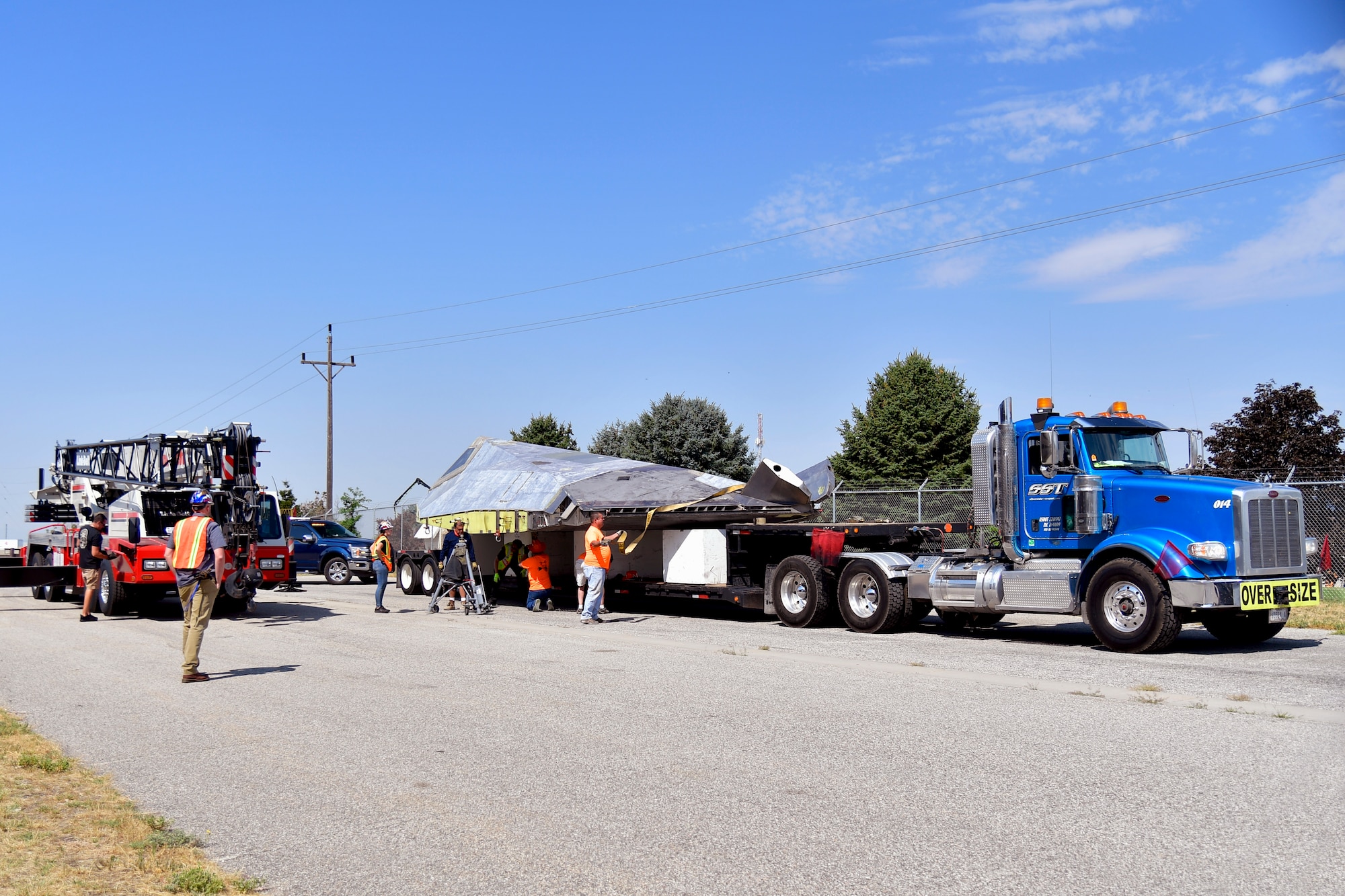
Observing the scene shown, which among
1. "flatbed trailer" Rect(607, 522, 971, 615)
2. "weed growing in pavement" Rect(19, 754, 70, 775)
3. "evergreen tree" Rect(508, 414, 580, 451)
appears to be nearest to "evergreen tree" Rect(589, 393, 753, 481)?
"evergreen tree" Rect(508, 414, 580, 451)

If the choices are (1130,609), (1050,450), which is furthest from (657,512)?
(1130,609)

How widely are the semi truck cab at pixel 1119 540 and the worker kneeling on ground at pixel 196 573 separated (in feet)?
27.5

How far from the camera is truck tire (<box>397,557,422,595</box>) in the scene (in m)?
23.7

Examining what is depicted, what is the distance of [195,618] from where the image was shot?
1073 centimetres

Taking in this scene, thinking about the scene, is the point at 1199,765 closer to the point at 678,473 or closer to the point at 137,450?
the point at 678,473

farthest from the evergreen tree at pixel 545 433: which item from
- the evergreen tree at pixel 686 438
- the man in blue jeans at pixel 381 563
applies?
the man in blue jeans at pixel 381 563

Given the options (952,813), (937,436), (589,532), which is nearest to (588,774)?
(952,813)

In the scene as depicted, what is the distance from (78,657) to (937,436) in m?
39.1

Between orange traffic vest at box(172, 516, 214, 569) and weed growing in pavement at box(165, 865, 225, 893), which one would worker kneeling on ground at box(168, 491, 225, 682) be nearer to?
orange traffic vest at box(172, 516, 214, 569)

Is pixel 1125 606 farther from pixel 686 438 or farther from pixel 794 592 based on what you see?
pixel 686 438

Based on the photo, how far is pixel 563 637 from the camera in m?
14.8

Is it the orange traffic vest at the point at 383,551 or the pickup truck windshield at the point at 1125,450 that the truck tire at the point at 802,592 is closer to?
the pickup truck windshield at the point at 1125,450

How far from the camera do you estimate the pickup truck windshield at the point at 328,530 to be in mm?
30266

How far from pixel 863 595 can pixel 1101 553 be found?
142 inches
